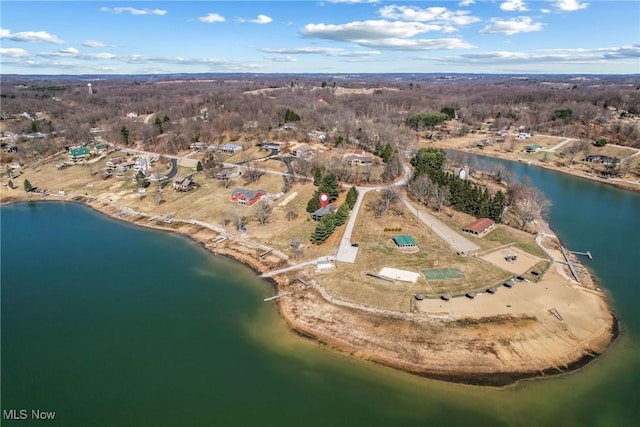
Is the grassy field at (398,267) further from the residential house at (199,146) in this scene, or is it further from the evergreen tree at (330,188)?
the residential house at (199,146)

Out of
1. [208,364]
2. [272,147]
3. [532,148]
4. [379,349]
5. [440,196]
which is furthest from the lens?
[532,148]

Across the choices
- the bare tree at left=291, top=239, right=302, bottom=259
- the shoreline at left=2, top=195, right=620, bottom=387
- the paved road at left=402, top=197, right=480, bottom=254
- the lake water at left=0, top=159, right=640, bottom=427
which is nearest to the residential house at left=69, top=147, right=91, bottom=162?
the lake water at left=0, top=159, right=640, bottom=427

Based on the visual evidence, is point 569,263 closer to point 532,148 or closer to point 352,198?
point 352,198

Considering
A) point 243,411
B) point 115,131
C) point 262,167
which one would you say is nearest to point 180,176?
point 262,167

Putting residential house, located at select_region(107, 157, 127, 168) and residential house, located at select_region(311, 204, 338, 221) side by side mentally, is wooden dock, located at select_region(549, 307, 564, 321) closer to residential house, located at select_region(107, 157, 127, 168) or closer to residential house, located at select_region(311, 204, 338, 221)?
residential house, located at select_region(311, 204, 338, 221)

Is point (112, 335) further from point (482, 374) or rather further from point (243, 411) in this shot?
point (482, 374)

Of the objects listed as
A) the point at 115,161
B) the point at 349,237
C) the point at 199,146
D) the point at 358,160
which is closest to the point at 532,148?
the point at 358,160

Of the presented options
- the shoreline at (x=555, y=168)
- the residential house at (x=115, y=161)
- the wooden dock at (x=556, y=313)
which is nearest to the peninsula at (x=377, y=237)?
the wooden dock at (x=556, y=313)
